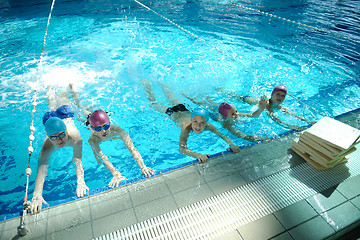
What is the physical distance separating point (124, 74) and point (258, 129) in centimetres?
414

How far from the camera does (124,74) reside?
6281 millimetres

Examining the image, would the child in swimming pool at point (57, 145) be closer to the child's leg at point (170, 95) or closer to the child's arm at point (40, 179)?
the child's arm at point (40, 179)

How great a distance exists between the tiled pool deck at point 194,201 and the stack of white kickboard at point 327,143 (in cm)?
24

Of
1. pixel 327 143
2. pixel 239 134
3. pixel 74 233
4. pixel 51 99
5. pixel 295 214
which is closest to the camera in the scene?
pixel 74 233

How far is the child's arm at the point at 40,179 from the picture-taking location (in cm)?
242

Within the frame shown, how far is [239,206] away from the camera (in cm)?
248

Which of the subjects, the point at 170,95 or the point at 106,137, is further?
the point at 170,95

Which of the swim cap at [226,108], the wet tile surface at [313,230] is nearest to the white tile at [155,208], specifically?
the wet tile surface at [313,230]

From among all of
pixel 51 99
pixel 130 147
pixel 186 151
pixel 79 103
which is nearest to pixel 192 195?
pixel 186 151

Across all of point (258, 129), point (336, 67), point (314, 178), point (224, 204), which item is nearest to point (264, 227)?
point (224, 204)

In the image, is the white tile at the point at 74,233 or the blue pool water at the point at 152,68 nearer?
the white tile at the point at 74,233

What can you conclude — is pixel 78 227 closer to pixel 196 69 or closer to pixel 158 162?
pixel 158 162

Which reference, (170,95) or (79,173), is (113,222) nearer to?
(79,173)

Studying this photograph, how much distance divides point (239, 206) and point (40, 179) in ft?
8.81
